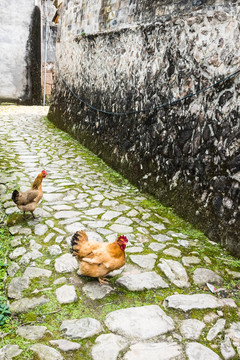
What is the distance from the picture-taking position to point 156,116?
549cm

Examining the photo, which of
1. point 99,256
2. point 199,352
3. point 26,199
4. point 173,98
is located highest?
point 173,98

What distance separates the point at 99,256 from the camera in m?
3.18

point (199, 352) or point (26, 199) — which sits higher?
point (26, 199)

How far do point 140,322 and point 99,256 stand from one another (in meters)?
0.77

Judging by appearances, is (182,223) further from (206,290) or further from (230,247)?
(206,290)

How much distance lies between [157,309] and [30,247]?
180 cm

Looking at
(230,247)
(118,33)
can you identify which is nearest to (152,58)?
(118,33)

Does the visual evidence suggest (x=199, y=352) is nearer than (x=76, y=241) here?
Yes

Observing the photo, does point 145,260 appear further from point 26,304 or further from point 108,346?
point 26,304

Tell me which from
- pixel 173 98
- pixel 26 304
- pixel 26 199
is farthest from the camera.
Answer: pixel 173 98

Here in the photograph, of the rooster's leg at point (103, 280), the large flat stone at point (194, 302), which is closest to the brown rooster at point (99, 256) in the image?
the rooster's leg at point (103, 280)

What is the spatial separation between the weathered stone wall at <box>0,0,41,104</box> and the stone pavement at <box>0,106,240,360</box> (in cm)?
1165

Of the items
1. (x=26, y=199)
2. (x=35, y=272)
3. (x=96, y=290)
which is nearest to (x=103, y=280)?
(x=96, y=290)

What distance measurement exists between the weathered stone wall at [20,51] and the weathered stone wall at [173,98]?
28.7 feet
